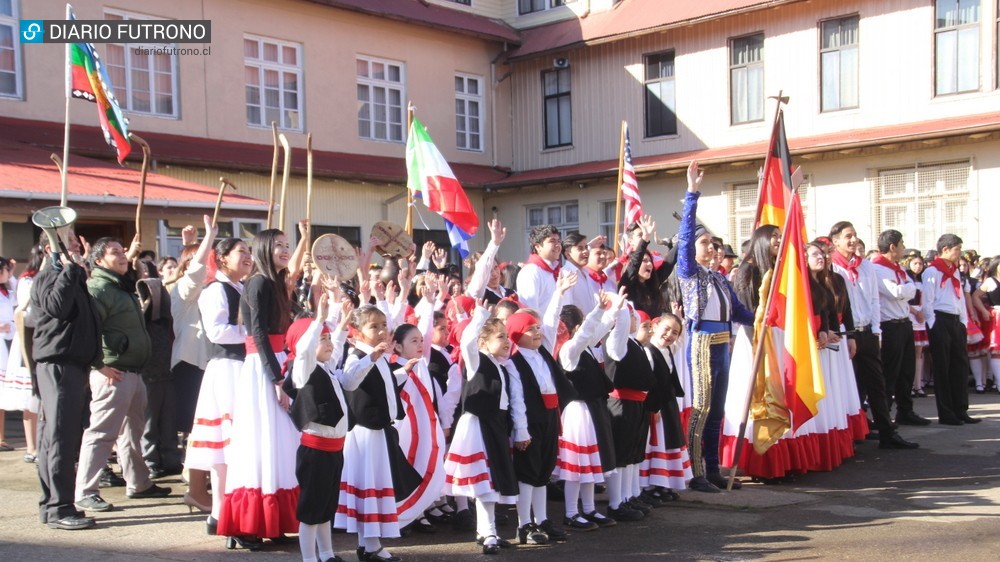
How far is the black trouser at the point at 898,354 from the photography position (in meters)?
11.0

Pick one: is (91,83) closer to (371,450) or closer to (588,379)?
(371,450)

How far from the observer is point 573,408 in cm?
700

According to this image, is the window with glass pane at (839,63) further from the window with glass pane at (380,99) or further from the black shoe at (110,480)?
the black shoe at (110,480)

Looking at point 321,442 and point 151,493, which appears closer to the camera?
point 321,442

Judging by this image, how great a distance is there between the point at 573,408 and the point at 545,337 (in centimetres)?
51

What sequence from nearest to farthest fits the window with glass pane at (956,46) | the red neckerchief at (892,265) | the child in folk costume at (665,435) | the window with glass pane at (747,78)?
the child in folk costume at (665,435) < the red neckerchief at (892,265) < the window with glass pane at (956,46) < the window with glass pane at (747,78)

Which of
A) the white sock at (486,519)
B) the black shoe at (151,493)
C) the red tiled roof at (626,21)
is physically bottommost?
the black shoe at (151,493)

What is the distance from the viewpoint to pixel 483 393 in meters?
6.49

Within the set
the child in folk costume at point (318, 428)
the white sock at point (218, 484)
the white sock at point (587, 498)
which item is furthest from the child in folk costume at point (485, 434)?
the white sock at point (218, 484)

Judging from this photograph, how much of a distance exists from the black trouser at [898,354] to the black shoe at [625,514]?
190 inches

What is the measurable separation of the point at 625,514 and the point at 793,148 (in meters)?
14.6

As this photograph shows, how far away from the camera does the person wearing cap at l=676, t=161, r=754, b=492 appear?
8.18 m

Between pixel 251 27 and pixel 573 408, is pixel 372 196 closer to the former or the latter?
pixel 251 27

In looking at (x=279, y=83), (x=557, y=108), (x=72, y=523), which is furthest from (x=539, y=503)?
(x=557, y=108)
